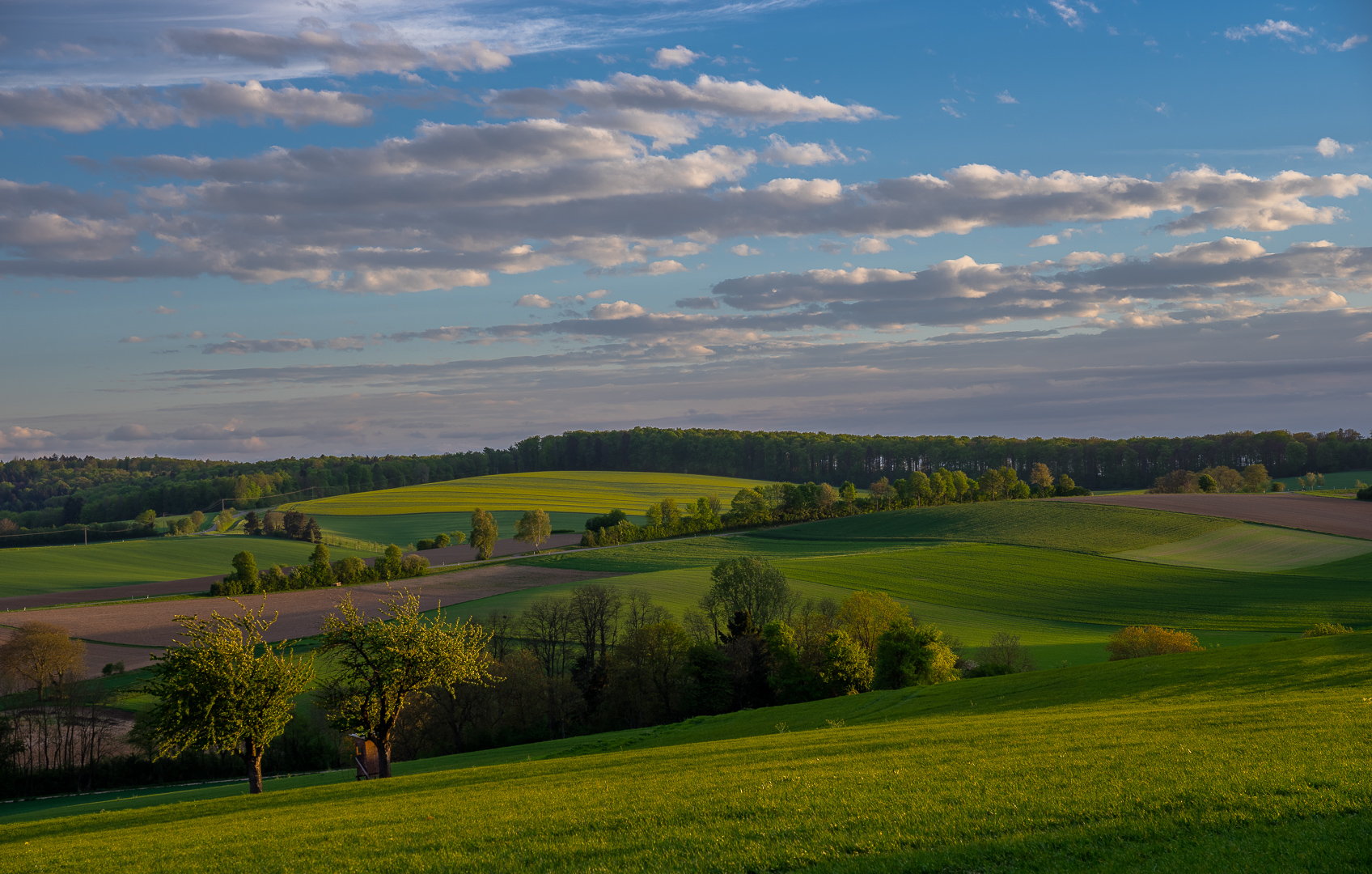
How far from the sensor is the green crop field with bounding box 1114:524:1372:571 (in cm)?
8969

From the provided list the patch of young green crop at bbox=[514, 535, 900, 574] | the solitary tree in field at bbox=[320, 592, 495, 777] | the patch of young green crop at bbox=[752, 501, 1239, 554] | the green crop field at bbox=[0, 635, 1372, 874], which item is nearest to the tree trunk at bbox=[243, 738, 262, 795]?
the solitary tree in field at bbox=[320, 592, 495, 777]

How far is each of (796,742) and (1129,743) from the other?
10137mm

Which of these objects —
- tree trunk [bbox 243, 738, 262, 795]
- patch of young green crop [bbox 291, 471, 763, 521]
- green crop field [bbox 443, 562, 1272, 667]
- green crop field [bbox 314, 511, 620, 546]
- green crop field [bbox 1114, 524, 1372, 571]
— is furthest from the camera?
patch of young green crop [bbox 291, 471, 763, 521]

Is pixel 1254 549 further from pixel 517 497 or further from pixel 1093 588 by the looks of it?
pixel 517 497

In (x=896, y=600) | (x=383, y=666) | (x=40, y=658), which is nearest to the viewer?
(x=383, y=666)

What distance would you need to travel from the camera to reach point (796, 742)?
2648 centimetres

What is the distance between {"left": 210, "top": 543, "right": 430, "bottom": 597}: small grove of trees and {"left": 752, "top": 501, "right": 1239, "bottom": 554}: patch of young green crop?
52556mm

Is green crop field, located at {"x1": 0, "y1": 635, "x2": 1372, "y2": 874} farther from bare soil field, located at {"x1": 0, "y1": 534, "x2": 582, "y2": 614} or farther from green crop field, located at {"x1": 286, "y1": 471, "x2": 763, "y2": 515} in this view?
green crop field, located at {"x1": 286, "y1": 471, "x2": 763, "y2": 515}

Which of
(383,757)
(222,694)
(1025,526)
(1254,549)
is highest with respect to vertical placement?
(222,694)

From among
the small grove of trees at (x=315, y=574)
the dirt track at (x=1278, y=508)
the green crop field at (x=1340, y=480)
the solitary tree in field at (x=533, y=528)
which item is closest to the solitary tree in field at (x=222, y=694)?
the small grove of trees at (x=315, y=574)

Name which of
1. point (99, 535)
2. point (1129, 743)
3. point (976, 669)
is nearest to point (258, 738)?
point (1129, 743)

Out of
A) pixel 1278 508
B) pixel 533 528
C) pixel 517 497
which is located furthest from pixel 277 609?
pixel 1278 508

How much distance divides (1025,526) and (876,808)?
4356 inches

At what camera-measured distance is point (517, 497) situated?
17625 centimetres
